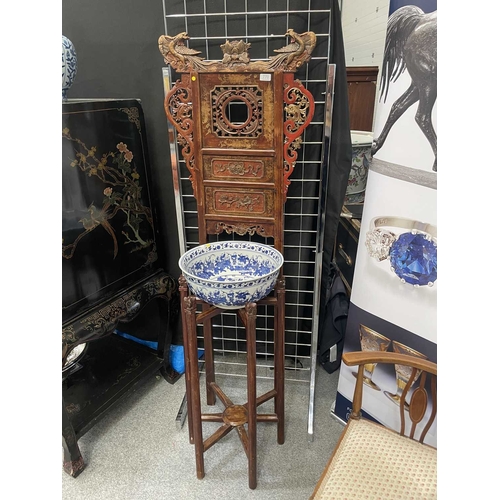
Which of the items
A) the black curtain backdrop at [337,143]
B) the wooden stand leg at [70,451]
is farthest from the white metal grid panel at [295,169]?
the wooden stand leg at [70,451]

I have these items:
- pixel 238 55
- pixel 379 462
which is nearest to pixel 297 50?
pixel 238 55

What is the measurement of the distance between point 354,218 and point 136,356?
1.36 m

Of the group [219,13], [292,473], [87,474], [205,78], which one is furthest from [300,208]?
[87,474]

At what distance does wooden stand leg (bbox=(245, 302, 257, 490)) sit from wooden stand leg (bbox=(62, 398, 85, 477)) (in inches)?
27.2

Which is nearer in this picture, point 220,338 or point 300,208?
point 300,208

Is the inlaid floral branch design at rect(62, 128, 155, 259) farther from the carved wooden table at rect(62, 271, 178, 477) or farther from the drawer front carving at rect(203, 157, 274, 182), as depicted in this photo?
the drawer front carving at rect(203, 157, 274, 182)

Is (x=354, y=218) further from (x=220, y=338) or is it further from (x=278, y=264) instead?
(x=220, y=338)

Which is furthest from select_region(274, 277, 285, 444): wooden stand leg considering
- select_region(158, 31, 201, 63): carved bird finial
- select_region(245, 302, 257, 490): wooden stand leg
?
select_region(158, 31, 201, 63): carved bird finial

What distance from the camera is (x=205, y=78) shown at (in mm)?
1451

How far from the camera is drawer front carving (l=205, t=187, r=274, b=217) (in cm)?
158

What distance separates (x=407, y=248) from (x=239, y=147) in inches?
27.9

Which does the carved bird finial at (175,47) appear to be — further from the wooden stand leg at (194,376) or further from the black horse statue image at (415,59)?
the wooden stand leg at (194,376)

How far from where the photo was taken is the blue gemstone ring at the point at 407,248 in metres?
1.37

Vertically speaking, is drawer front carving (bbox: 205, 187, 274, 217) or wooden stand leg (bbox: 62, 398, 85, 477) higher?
drawer front carving (bbox: 205, 187, 274, 217)
